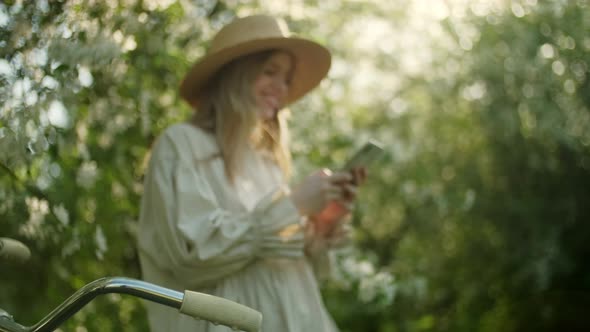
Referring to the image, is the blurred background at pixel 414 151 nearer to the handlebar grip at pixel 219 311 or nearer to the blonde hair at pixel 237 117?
the blonde hair at pixel 237 117

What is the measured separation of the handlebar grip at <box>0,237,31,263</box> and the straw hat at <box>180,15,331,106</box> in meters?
1.01

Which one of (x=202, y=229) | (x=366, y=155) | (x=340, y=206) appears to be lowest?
(x=340, y=206)

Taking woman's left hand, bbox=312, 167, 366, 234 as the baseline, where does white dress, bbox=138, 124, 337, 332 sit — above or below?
above

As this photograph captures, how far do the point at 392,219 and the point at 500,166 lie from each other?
115 cm

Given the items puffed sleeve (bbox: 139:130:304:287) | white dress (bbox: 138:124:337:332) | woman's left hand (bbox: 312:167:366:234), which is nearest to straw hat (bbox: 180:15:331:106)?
white dress (bbox: 138:124:337:332)

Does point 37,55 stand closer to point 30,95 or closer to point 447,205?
point 30,95

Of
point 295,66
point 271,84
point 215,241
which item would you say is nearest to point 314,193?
point 215,241

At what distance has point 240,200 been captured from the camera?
2.38 m

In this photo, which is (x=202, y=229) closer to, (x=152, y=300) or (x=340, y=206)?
(x=340, y=206)

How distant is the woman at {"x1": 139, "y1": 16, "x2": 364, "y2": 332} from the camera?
224 centimetres

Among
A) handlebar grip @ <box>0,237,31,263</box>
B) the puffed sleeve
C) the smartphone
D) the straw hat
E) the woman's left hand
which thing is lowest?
the woman's left hand

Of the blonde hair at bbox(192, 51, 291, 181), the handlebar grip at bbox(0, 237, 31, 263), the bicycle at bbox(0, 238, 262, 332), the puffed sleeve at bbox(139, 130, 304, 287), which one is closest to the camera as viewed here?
the bicycle at bbox(0, 238, 262, 332)

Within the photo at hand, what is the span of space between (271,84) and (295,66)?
0.27 meters

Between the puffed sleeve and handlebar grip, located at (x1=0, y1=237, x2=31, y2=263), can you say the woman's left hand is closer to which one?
the puffed sleeve
